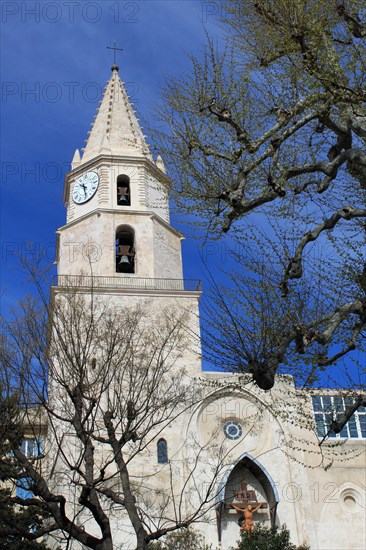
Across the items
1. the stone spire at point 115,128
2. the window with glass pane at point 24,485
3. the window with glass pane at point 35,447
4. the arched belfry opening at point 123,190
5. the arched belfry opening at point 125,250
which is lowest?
the window with glass pane at point 24,485

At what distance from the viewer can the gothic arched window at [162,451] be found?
28109mm

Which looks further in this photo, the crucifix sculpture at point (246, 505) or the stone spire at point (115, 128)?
the stone spire at point (115, 128)

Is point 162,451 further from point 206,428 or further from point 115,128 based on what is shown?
point 115,128

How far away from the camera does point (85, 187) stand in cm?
3438

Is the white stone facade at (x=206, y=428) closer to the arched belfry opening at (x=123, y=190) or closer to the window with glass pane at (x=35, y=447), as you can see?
the arched belfry opening at (x=123, y=190)

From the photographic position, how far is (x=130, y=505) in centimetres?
1452

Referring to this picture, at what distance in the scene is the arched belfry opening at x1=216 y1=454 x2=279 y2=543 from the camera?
27.5 m

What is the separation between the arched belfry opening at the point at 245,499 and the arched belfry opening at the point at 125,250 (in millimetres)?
9399

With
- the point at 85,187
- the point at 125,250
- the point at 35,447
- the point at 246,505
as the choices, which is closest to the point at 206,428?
the point at 246,505

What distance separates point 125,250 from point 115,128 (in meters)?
7.88

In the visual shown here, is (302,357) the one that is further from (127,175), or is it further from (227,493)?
(127,175)

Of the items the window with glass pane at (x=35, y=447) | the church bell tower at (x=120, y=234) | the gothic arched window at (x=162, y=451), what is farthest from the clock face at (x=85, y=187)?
the gothic arched window at (x=162, y=451)

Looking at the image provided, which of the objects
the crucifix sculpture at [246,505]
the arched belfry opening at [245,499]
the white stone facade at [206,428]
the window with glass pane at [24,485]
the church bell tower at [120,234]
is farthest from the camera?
the church bell tower at [120,234]

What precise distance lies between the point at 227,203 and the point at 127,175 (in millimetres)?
22970
